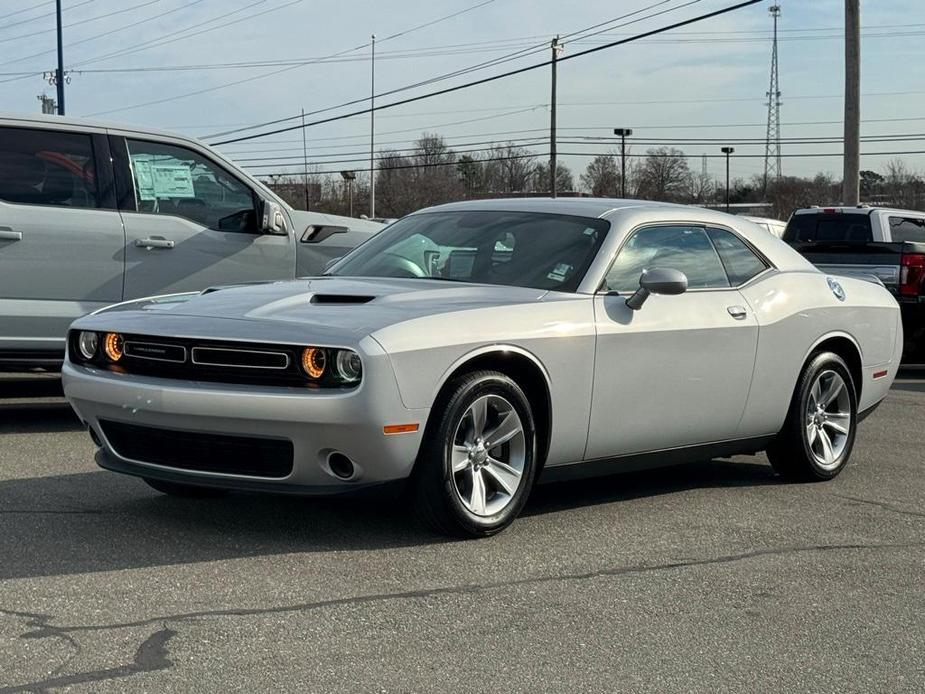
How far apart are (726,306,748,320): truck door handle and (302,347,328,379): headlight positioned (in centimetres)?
248

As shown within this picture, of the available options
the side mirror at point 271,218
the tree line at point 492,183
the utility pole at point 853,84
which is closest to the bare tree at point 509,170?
the tree line at point 492,183

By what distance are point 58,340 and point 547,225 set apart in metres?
3.71

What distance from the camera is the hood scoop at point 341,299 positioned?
569 cm

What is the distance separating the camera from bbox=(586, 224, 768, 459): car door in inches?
239

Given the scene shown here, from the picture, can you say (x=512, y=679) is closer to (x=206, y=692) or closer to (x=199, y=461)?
(x=206, y=692)

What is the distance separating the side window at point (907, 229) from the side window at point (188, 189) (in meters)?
8.97

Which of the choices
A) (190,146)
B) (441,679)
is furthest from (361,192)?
(441,679)

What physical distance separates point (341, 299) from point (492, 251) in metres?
1.02

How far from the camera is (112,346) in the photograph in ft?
18.7

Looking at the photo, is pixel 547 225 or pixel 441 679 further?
pixel 547 225

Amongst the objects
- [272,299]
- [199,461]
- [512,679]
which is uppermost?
[272,299]

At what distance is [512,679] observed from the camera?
12.6 ft

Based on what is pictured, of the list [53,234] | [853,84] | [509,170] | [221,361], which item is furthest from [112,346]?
[509,170]

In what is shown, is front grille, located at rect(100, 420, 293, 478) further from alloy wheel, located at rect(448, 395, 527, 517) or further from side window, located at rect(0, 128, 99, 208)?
side window, located at rect(0, 128, 99, 208)
